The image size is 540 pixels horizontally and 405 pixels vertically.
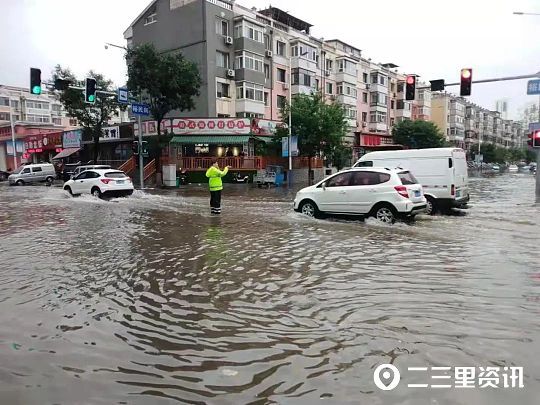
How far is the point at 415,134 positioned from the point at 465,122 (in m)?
48.5

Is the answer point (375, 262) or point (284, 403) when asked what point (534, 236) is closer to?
point (375, 262)

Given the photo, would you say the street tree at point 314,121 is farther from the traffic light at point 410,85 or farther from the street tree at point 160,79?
the traffic light at point 410,85

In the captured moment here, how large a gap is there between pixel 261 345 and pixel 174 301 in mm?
1684

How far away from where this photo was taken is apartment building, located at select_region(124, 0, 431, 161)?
3603cm

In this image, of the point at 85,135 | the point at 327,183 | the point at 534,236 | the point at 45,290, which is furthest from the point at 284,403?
the point at 85,135

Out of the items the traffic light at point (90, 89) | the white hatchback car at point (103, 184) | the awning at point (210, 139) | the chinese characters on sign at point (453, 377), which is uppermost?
A: the traffic light at point (90, 89)

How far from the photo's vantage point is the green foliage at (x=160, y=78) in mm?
29188

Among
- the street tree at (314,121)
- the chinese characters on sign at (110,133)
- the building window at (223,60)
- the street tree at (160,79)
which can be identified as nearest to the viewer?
the street tree at (160,79)

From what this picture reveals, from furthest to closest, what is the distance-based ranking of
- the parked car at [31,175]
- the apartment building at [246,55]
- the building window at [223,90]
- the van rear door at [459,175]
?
1. the building window at [223,90]
2. the apartment building at [246,55]
3. the parked car at [31,175]
4. the van rear door at [459,175]

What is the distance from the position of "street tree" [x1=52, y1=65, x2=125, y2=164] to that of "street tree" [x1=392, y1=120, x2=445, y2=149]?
34155mm

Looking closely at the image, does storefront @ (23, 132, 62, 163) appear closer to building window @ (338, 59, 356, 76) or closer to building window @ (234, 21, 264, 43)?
building window @ (234, 21, 264, 43)

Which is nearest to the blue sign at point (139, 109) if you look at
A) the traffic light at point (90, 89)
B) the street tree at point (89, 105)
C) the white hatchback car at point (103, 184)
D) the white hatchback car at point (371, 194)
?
the traffic light at point (90, 89)

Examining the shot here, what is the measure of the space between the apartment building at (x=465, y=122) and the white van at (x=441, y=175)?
233 feet

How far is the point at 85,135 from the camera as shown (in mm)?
41406
